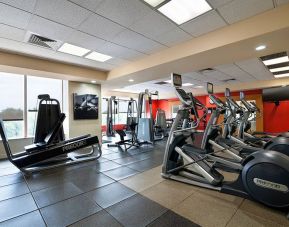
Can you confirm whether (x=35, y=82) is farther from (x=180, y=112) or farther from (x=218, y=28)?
(x=218, y=28)

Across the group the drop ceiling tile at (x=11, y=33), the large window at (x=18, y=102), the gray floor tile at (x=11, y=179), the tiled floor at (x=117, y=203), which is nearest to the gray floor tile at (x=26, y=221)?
the tiled floor at (x=117, y=203)

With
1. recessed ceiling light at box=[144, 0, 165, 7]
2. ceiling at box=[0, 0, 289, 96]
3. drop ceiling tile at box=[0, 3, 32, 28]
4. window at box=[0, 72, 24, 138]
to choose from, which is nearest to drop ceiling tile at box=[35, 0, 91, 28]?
ceiling at box=[0, 0, 289, 96]

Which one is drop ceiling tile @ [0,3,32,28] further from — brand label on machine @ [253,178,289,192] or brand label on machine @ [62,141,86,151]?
brand label on machine @ [253,178,289,192]

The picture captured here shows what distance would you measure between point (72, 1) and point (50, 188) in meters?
2.81

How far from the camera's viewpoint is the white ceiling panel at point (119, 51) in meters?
3.72

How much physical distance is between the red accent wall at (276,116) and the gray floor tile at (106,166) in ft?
28.4

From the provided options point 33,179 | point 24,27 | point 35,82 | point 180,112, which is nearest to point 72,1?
point 24,27

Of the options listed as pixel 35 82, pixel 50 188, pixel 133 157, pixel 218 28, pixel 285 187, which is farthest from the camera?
pixel 35 82

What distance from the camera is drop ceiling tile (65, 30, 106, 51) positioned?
3.17 metres

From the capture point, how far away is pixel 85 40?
339cm

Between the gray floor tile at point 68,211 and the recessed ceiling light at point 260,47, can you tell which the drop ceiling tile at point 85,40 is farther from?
the recessed ceiling light at point 260,47

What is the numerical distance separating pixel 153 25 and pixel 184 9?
1.90ft

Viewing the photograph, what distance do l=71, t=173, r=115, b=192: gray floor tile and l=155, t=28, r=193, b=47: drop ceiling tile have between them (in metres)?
2.90

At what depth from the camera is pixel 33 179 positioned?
308 centimetres
